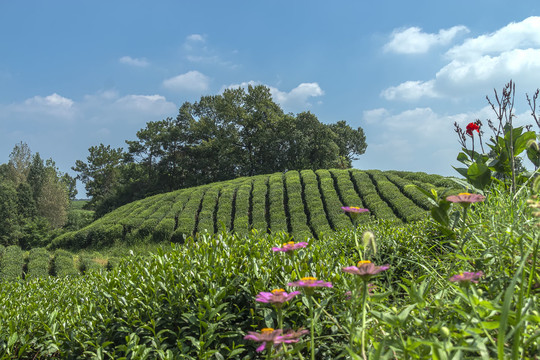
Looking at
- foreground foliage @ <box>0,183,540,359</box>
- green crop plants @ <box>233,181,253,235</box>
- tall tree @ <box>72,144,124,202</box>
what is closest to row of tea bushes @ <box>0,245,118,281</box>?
green crop plants @ <box>233,181,253,235</box>

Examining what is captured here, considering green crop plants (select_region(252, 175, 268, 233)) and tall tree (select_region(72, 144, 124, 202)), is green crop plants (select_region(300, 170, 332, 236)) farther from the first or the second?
tall tree (select_region(72, 144, 124, 202))

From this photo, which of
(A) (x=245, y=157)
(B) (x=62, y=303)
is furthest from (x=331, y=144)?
(B) (x=62, y=303)

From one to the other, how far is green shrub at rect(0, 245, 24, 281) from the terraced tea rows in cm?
324

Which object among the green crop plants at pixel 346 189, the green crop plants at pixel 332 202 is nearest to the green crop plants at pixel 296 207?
the green crop plants at pixel 332 202

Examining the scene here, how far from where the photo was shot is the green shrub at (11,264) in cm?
1439

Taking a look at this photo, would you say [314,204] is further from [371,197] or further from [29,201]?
[29,201]

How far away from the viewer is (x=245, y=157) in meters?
33.4

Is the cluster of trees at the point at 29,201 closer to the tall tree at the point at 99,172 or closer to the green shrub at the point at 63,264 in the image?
the tall tree at the point at 99,172

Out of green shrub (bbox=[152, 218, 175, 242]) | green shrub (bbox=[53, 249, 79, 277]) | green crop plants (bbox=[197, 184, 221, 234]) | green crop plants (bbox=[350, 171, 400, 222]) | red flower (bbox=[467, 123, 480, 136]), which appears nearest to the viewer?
red flower (bbox=[467, 123, 480, 136])

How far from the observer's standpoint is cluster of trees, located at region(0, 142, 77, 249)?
30142 millimetres

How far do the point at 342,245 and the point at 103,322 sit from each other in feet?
7.09

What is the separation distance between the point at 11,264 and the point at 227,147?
777 inches

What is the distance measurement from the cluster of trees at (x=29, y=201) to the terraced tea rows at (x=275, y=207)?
11491 mm

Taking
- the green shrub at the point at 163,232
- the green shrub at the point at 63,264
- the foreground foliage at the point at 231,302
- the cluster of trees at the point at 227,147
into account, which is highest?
the cluster of trees at the point at 227,147
